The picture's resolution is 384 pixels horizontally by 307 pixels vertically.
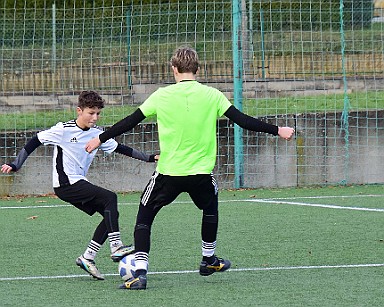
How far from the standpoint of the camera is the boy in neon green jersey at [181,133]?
7.25 metres

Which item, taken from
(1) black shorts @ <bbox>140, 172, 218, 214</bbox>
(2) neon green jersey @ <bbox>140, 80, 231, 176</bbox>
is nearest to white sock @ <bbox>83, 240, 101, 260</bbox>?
(1) black shorts @ <bbox>140, 172, 218, 214</bbox>

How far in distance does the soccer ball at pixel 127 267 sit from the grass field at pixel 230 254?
0.35 feet

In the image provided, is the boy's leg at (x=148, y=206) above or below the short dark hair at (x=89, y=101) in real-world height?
below

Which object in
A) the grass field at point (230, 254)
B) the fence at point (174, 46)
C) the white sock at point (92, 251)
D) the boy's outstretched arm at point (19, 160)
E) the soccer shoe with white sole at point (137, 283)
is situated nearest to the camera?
the grass field at point (230, 254)

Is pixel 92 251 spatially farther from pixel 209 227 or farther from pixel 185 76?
pixel 185 76

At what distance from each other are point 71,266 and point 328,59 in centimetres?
818

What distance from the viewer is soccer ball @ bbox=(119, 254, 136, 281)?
24.1 feet

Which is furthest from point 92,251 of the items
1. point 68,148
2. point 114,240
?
point 68,148

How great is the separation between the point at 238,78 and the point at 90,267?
7.85 meters

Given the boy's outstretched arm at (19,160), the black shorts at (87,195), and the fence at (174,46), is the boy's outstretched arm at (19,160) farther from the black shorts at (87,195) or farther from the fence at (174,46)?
the fence at (174,46)

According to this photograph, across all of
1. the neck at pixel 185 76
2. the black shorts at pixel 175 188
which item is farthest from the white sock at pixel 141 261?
the neck at pixel 185 76

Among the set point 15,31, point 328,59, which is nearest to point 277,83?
point 328,59

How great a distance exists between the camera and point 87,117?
322 inches

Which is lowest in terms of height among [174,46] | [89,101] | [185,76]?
[89,101]
